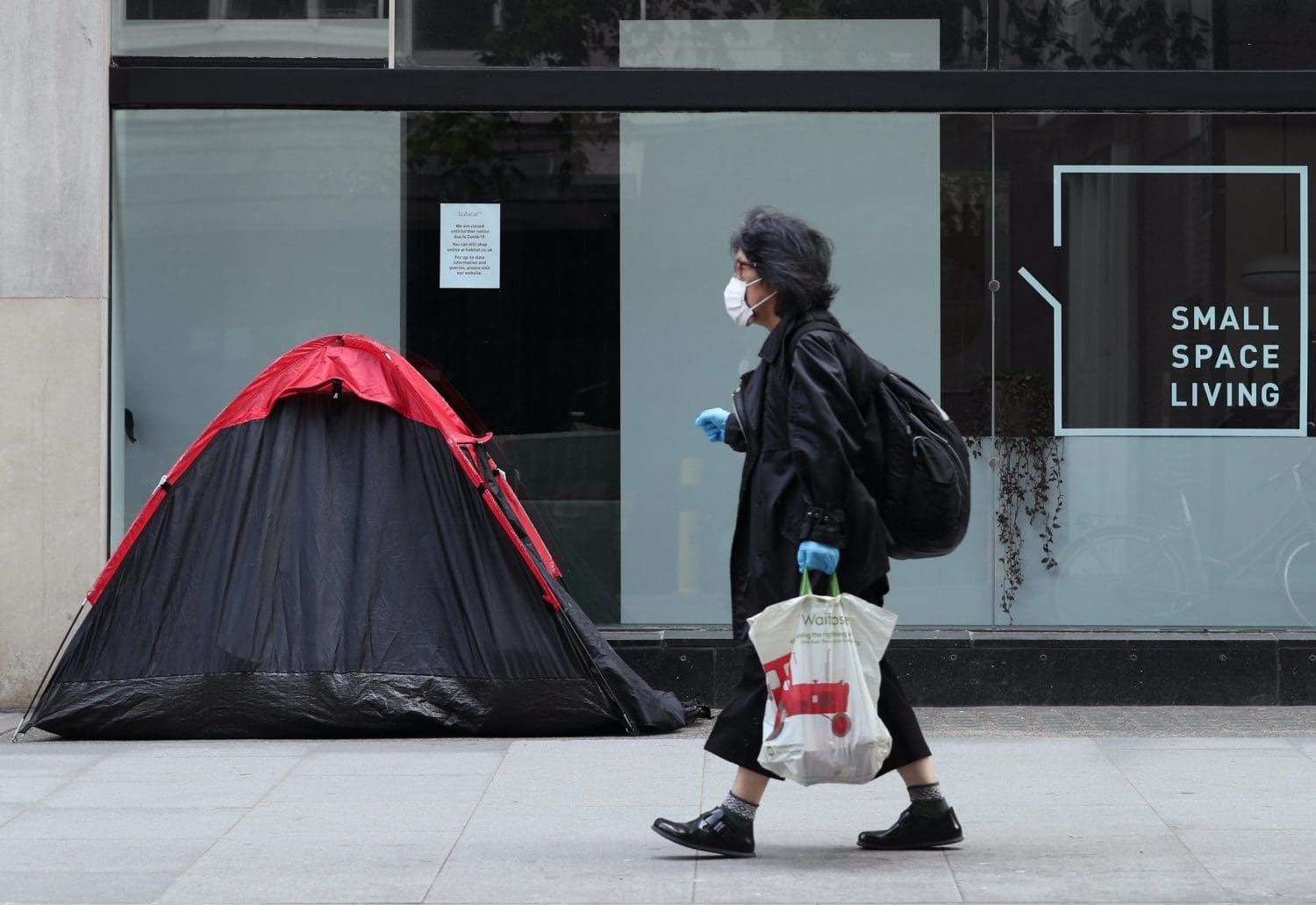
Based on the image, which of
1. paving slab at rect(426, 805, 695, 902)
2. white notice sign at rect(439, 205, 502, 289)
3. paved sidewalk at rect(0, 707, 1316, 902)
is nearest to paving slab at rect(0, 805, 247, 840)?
paved sidewalk at rect(0, 707, 1316, 902)

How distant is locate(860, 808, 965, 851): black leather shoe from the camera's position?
16.9ft

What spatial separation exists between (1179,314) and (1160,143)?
2.72ft

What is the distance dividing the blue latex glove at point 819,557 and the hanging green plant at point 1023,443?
374 centimetres

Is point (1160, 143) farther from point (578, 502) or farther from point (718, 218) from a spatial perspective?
point (578, 502)

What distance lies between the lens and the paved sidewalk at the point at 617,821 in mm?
4848

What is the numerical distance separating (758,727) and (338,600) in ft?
9.00

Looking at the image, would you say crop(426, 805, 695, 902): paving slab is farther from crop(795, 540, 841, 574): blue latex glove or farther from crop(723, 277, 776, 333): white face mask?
crop(723, 277, 776, 333): white face mask

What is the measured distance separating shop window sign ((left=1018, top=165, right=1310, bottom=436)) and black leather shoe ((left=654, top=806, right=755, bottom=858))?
3998 millimetres

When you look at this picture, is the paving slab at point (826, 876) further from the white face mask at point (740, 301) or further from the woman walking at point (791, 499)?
the white face mask at point (740, 301)

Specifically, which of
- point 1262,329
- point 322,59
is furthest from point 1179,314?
point 322,59

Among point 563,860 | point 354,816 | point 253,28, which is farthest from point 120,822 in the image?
point 253,28

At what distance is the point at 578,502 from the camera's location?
8.58 metres

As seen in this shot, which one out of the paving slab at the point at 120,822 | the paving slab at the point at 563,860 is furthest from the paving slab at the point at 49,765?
the paving slab at the point at 563,860

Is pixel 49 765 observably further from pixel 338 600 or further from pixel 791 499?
pixel 791 499
